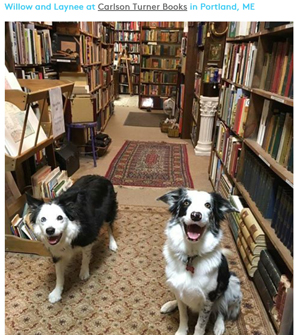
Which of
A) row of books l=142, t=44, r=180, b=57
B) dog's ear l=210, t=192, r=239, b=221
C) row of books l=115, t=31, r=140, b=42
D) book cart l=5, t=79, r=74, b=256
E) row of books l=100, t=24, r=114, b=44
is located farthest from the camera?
row of books l=115, t=31, r=140, b=42

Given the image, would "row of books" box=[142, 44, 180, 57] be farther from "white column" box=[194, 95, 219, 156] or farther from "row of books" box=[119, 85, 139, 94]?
"white column" box=[194, 95, 219, 156]

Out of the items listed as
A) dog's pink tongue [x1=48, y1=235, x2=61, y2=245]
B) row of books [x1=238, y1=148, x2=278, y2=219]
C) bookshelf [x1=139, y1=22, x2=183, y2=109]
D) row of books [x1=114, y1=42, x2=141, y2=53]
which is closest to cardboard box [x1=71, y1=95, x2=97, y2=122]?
row of books [x1=238, y1=148, x2=278, y2=219]

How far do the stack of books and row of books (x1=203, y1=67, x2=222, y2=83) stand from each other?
252 centimetres

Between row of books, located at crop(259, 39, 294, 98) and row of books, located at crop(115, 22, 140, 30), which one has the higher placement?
row of books, located at crop(115, 22, 140, 30)

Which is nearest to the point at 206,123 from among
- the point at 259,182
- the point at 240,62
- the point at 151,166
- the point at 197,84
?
the point at 197,84

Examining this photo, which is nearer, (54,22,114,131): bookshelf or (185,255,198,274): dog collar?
(185,255,198,274): dog collar

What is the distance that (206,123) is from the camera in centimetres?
416

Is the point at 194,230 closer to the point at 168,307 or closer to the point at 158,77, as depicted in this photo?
the point at 168,307

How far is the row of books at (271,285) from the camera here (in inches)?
56.1

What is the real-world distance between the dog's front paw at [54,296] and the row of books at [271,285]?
122cm

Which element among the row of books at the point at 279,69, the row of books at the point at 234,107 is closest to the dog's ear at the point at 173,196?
the row of books at the point at 279,69

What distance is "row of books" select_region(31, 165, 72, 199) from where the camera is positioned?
6.96ft

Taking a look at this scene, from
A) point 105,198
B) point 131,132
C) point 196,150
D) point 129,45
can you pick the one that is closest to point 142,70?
point 129,45

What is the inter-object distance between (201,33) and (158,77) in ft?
12.6
